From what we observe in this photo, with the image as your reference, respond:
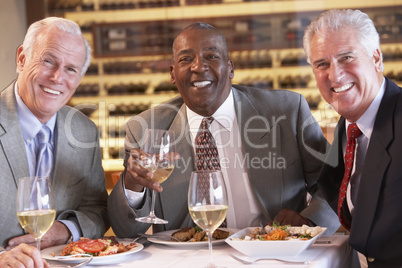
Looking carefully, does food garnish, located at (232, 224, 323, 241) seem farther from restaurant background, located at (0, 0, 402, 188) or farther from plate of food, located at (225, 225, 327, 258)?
restaurant background, located at (0, 0, 402, 188)

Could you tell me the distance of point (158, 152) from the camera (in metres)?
1.70

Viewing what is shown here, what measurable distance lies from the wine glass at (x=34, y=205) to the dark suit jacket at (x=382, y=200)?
931 millimetres

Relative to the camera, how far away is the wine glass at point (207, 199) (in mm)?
1381

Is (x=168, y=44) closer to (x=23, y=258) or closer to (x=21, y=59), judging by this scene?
(x=21, y=59)

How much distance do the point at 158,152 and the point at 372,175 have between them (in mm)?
682

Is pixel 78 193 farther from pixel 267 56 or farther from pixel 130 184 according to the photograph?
pixel 267 56

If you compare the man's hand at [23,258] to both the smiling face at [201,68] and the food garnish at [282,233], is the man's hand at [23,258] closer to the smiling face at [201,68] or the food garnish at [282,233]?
the food garnish at [282,233]

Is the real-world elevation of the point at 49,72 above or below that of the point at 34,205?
above

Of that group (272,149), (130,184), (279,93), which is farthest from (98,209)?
(279,93)

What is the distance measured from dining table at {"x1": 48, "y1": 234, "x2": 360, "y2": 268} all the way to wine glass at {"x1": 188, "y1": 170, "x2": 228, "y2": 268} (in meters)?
0.19

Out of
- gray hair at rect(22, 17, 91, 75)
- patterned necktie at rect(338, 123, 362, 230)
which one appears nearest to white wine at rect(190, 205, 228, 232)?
patterned necktie at rect(338, 123, 362, 230)

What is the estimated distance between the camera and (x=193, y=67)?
2.25 m

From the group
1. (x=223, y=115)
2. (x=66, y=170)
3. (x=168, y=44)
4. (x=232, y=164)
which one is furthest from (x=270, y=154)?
(x=168, y=44)

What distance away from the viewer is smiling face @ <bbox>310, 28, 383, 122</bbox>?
1.82m
